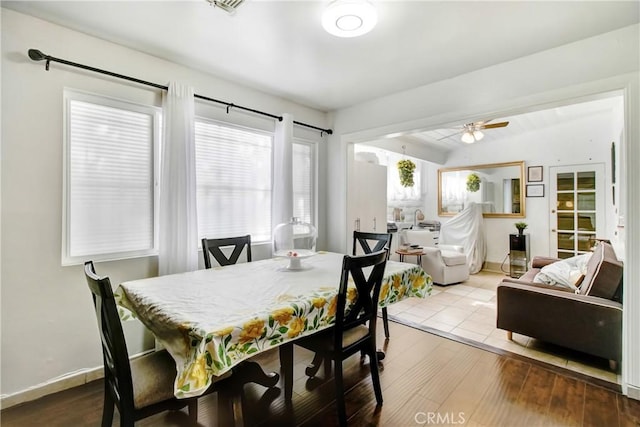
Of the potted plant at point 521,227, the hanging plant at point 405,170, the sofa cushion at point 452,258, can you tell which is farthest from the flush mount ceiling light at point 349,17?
the potted plant at point 521,227

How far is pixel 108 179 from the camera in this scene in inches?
88.7

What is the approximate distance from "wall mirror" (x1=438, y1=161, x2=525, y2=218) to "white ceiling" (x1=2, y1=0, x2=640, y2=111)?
380 cm

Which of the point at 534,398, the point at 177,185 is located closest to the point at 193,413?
the point at 177,185

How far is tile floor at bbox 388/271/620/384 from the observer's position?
241 cm

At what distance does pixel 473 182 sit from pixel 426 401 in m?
5.22

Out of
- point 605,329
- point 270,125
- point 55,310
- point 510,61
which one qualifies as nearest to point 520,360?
point 605,329

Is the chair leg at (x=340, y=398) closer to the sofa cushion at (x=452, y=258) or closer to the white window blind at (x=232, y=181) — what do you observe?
the white window blind at (x=232, y=181)

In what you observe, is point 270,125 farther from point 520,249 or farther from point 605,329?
point 520,249

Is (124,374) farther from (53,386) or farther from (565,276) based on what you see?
(565,276)

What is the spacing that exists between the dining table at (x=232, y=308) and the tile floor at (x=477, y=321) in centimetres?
122

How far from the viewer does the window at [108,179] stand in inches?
82.9

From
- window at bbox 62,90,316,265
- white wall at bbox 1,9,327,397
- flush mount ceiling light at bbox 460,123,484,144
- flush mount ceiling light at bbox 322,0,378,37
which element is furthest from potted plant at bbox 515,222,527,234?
white wall at bbox 1,9,327,397

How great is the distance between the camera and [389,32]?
212cm

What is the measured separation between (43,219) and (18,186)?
0.80 feet
